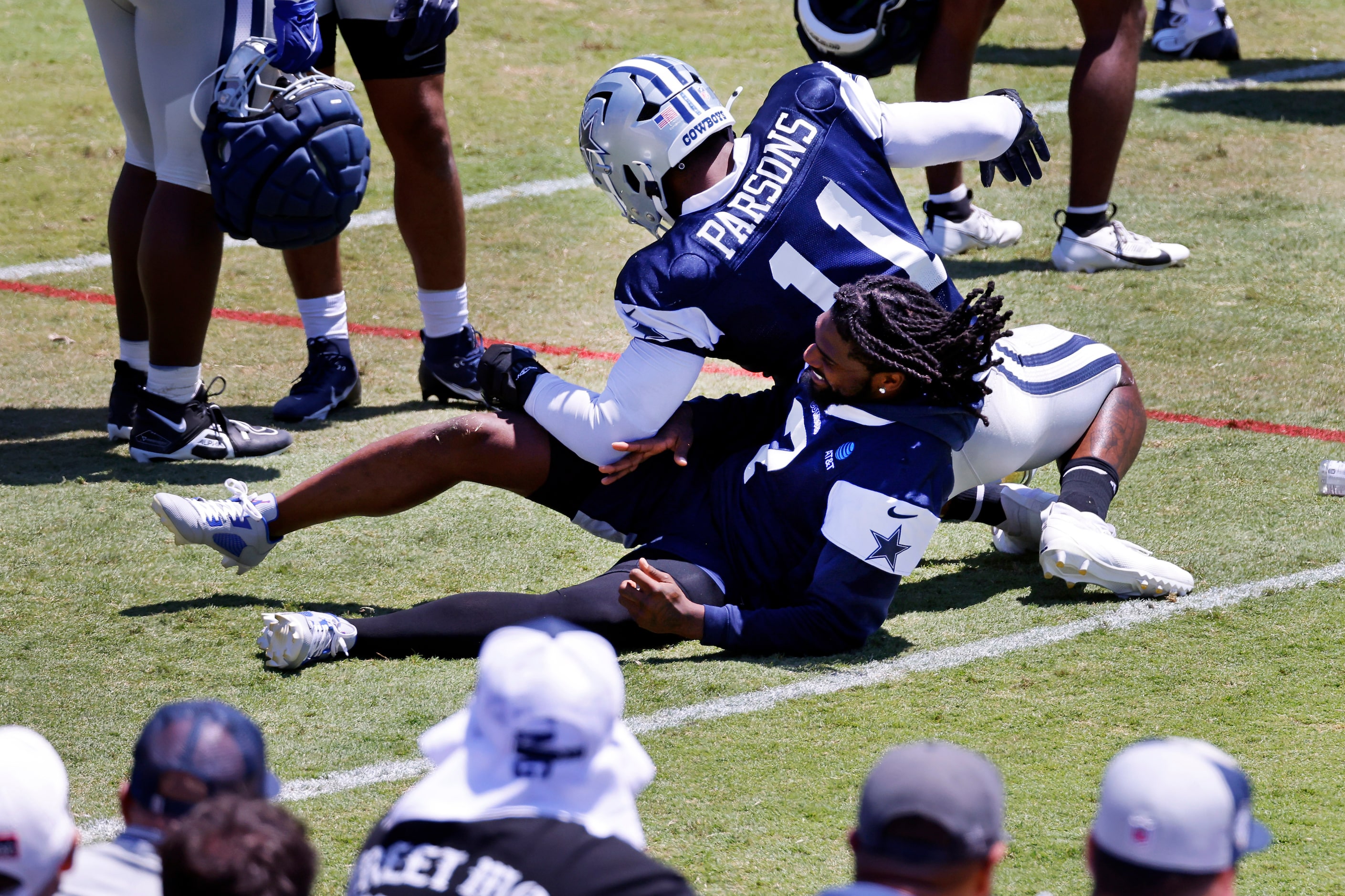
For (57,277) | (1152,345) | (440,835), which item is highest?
(440,835)

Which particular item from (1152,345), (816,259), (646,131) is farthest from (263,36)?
(1152,345)

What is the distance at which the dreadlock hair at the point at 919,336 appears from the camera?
338 cm

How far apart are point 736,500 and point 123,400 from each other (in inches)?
95.8

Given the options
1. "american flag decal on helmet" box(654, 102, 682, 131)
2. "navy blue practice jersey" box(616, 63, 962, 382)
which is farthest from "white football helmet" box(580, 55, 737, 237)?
"navy blue practice jersey" box(616, 63, 962, 382)

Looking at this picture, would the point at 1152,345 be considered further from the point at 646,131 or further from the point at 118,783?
the point at 118,783

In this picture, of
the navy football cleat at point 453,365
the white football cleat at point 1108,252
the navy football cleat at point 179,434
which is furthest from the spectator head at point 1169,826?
the white football cleat at point 1108,252

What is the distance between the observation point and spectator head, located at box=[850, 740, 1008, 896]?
62.9 inches

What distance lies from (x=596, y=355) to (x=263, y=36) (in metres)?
1.82

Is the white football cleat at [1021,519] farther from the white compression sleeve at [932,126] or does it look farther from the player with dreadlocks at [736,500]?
the white compression sleeve at [932,126]

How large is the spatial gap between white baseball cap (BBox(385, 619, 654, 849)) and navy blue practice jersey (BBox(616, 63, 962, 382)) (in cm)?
181

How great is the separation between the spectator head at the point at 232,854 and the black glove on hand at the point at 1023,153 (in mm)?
3079

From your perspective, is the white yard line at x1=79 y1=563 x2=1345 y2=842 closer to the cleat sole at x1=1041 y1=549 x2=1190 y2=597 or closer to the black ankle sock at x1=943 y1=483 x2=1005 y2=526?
the cleat sole at x1=1041 y1=549 x2=1190 y2=597

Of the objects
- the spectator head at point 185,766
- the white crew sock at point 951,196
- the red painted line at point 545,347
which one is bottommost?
the red painted line at point 545,347

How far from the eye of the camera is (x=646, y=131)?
12.2 ft
